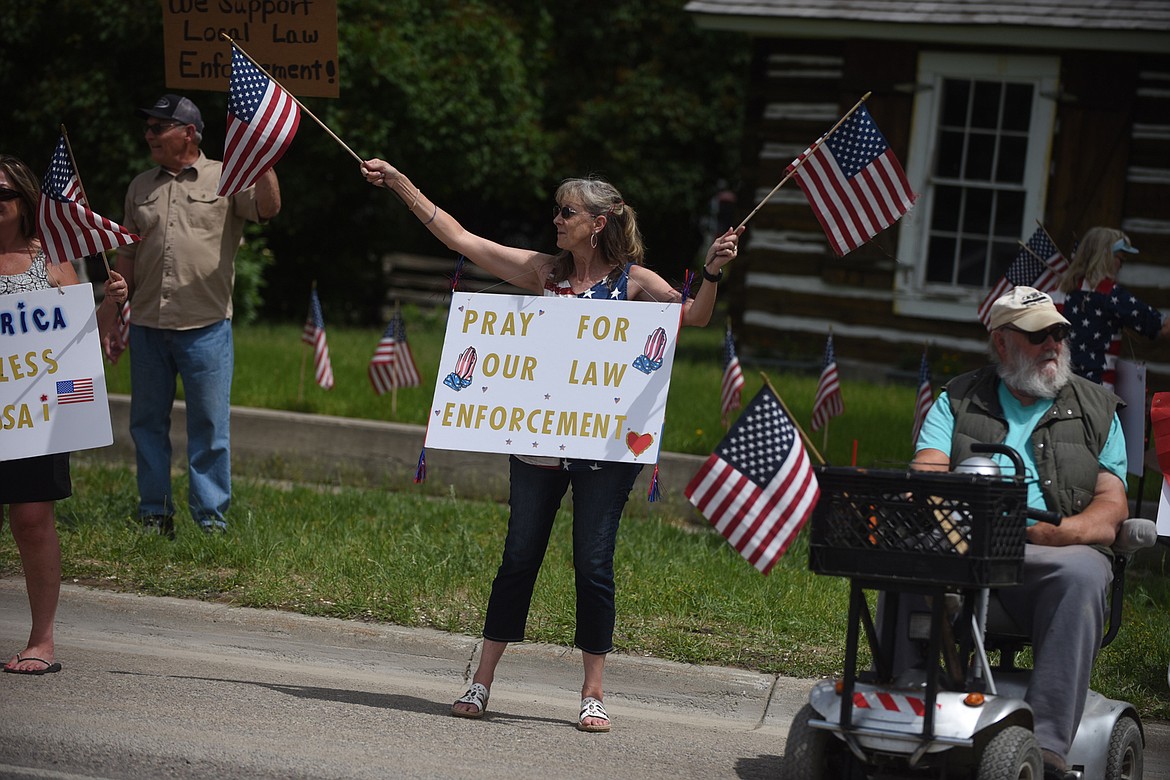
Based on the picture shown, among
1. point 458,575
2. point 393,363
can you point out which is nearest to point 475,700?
point 458,575

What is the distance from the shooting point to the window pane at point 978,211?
13.6 meters

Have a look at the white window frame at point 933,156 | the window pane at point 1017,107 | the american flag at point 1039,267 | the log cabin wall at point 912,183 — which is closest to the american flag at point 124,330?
the american flag at point 1039,267

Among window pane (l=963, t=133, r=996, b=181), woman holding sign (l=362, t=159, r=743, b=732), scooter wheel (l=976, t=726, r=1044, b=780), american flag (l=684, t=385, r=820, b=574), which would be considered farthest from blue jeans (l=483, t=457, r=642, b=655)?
window pane (l=963, t=133, r=996, b=181)

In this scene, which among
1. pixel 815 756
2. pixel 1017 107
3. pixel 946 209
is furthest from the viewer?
pixel 946 209

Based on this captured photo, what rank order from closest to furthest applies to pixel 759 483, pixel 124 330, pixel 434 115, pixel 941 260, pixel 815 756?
pixel 815 756 < pixel 759 483 < pixel 124 330 < pixel 941 260 < pixel 434 115

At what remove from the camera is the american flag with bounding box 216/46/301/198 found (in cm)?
627

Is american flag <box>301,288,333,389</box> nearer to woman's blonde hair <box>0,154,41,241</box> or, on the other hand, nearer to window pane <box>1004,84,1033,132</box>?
woman's blonde hair <box>0,154,41,241</box>

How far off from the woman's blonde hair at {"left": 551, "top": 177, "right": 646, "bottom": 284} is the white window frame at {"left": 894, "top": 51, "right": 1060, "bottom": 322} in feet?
26.8

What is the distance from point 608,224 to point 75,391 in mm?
2171

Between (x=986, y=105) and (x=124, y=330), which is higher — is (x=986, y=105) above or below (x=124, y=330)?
above

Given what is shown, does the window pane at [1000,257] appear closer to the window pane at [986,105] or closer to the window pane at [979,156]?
the window pane at [979,156]

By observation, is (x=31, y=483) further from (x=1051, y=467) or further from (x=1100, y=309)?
(x=1100, y=309)

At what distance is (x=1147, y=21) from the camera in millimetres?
12352

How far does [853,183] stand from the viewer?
6.16 metres
